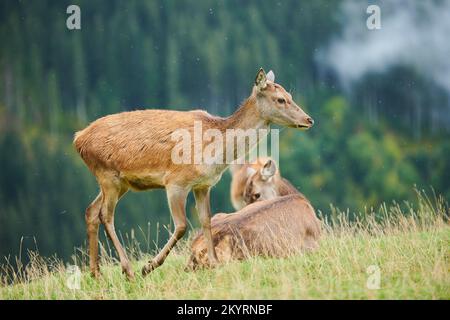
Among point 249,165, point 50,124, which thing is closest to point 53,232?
point 50,124

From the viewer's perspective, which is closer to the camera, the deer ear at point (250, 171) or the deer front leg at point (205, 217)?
the deer front leg at point (205, 217)

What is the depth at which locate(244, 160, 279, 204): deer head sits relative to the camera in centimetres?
1244

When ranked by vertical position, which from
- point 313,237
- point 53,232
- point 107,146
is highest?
point 107,146

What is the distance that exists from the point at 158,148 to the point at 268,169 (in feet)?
11.3

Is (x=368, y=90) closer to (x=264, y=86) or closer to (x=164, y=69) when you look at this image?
(x=164, y=69)

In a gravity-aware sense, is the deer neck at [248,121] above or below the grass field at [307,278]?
above

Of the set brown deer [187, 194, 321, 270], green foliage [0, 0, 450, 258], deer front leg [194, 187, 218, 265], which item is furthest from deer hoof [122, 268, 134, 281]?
green foliage [0, 0, 450, 258]

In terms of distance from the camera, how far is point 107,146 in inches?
370

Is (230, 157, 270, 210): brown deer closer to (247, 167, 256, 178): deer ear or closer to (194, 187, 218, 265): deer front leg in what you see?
(247, 167, 256, 178): deer ear

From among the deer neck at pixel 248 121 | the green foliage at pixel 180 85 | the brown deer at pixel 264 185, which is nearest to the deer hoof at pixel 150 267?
the deer neck at pixel 248 121

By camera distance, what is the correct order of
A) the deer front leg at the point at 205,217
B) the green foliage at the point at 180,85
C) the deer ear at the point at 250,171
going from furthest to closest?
the green foliage at the point at 180,85, the deer ear at the point at 250,171, the deer front leg at the point at 205,217

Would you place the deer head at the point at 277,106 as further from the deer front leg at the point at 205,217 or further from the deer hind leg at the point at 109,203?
the deer hind leg at the point at 109,203

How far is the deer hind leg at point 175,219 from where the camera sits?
A: 29.1 ft
